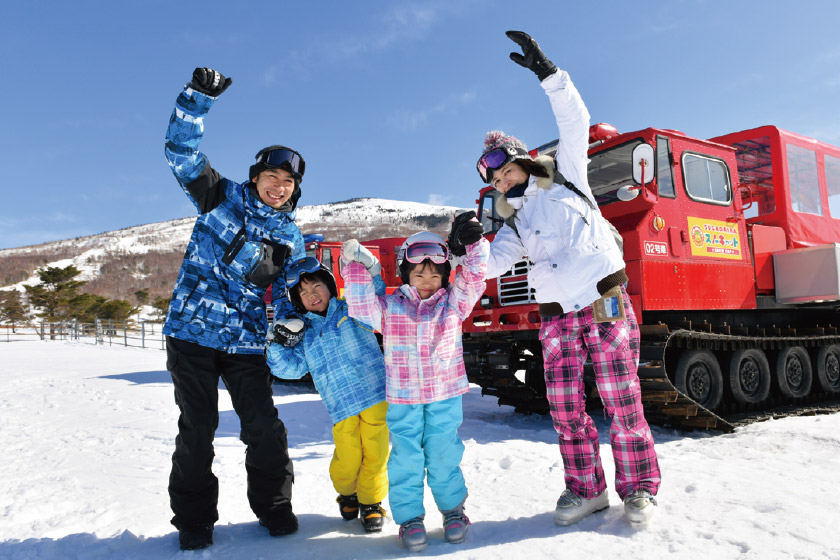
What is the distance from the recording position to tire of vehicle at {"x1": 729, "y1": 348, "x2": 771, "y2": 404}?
5.62 metres

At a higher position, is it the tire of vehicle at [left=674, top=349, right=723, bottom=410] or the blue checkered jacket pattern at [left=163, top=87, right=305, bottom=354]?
the blue checkered jacket pattern at [left=163, top=87, right=305, bottom=354]

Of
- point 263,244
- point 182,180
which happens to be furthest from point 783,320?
point 182,180

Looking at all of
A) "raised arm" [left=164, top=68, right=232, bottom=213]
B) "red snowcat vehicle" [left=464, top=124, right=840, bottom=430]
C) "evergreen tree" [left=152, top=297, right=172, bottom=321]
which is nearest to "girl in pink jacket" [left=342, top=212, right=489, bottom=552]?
"raised arm" [left=164, top=68, right=232, bottom=213]

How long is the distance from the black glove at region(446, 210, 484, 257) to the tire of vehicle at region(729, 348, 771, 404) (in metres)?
4.49

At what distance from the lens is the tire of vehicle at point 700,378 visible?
16.6 ft

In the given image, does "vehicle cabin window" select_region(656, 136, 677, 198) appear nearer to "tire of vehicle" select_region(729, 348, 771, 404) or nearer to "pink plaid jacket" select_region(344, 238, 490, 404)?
"tire of vehicle" select_region(729, 348, 771, 404)

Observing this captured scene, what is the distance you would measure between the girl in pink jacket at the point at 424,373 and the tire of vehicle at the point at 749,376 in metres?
4.33

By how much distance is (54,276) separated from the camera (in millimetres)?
40750

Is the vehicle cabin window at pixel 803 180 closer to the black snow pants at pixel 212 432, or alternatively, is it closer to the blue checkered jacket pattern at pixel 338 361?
the blue checkered jacket pattern at pixel 338 361

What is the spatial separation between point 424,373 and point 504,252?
791 mm

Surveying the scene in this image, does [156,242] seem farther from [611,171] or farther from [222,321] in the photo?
[222,321]

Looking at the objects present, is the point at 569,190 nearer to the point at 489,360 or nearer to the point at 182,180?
the point at 182,180

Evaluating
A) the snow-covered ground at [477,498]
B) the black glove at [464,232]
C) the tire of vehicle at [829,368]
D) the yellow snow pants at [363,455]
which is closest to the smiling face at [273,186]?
the black glove at [464,232]

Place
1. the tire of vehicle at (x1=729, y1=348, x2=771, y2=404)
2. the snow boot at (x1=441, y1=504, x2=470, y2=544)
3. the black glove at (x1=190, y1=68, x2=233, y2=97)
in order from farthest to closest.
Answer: the tire of vehicle at (x1=729, y1=348, x2=771, y2=404), the snow boot at (x1=441, y1=504, x2=470, y2=544), the black glove at (x1=190, y1=68, x2=233, y2=97)
